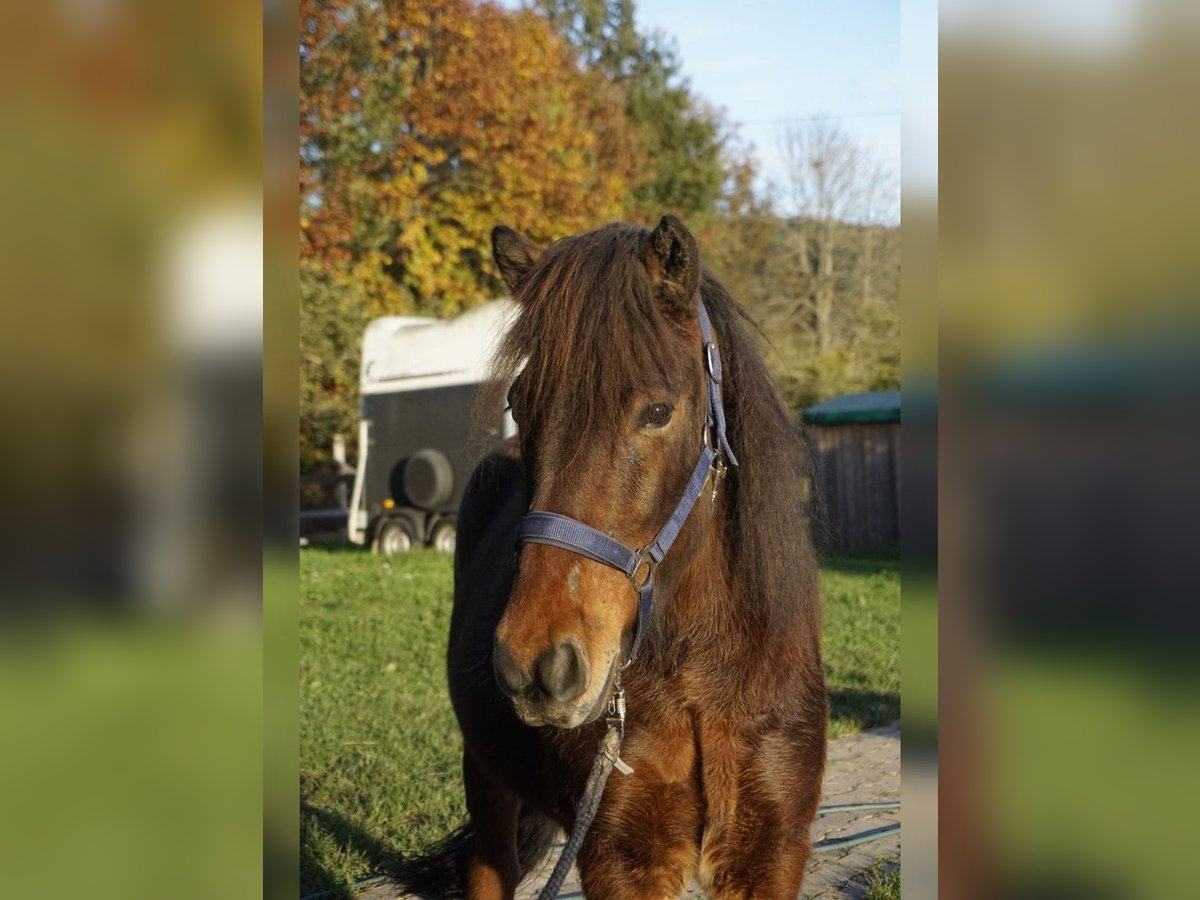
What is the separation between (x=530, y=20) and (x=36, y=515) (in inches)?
874

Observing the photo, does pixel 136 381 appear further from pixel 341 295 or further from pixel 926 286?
pixel 341 295

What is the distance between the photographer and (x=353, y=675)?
8891mm

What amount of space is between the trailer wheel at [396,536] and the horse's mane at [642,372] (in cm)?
1559

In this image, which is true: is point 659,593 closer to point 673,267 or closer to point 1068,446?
point 673,267

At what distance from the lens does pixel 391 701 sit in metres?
7.95

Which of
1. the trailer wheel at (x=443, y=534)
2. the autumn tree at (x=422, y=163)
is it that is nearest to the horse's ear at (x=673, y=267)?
the trailer wheel at (x=443, y=534)

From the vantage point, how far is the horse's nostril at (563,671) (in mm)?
2137

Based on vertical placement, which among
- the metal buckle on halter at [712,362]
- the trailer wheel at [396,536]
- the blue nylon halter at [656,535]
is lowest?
the trailer wheel at [396,536]

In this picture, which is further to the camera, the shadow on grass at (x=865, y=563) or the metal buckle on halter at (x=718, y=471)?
the shadow on grass at (x=865, y=563)

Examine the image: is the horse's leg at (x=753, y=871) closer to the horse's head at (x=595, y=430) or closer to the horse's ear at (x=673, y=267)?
the horse's head at (x=595, y=430)

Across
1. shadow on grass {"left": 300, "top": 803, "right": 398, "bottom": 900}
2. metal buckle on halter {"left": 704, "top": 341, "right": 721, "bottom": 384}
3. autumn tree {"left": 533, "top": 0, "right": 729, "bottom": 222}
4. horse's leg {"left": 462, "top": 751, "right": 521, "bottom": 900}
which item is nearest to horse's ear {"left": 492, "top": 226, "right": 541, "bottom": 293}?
metal buckle on halter {"left": 704, "top": 341, "right": 721, "bottom": 384}

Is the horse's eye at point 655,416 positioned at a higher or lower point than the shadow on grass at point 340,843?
higher

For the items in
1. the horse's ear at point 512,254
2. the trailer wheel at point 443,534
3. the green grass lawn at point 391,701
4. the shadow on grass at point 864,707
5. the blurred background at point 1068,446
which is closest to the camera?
the blurred background at point 1068,446

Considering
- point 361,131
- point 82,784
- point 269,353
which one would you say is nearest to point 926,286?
point 269,353
